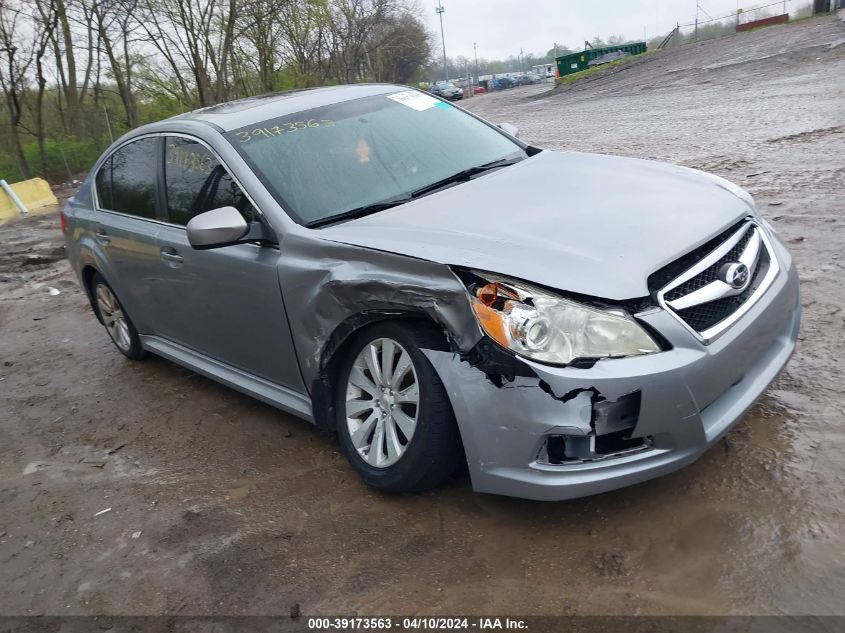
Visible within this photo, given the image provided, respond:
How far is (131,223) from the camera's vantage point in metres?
4.80

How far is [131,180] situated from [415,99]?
188cm

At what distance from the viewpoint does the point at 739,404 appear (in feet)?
9.41

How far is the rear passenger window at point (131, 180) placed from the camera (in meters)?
4.66

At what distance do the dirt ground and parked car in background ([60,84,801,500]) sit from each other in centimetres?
28

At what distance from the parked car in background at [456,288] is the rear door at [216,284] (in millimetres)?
13

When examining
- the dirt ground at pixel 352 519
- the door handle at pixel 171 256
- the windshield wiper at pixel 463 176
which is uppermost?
the windshield wiper at pixel 463 176

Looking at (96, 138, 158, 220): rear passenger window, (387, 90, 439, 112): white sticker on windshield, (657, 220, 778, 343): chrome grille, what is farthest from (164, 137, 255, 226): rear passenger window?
(657, 220, 778, 343): chrome grille

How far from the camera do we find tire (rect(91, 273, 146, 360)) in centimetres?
539

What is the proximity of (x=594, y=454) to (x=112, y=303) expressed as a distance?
3.99 meters

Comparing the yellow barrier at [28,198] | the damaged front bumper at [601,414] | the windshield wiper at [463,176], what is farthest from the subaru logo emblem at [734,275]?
the yellow barrier at [28,198]

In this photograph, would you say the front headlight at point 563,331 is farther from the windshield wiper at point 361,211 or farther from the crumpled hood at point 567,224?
the windshield wiper at point 361,211

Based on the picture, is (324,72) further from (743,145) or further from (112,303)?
(112,303)

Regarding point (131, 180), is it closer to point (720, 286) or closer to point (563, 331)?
point (563, 331)

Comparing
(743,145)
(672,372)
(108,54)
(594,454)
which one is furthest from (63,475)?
(108,54)
